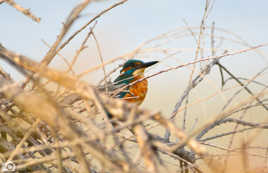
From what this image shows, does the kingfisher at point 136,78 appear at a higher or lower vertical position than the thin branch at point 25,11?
higher

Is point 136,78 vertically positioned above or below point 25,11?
above

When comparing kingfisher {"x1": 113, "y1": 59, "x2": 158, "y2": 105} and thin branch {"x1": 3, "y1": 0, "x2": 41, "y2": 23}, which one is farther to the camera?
kingfisher {"x1": 113, "y1": 59, "x2": 158, "y2": 105}

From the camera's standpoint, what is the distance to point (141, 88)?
13.1 ft

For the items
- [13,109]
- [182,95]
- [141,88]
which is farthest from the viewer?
[141,88]

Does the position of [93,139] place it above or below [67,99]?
below

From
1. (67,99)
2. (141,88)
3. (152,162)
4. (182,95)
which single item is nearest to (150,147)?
(152,162)

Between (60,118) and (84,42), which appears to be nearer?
(60,118)

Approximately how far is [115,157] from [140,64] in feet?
12.2

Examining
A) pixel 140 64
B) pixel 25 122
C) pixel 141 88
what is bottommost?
pixel 25 122

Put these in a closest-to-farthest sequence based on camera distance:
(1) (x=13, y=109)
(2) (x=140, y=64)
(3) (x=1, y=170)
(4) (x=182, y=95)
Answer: (3) (x=1, y=170)
(1) (x=13, y=109)
(4) (x=182, y=95)
(2) (x=140, y=64)

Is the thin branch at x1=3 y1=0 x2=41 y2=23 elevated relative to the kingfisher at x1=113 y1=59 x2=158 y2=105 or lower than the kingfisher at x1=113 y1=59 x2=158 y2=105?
lower

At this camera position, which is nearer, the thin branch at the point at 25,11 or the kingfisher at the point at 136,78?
the thin branch at the point at 25,11

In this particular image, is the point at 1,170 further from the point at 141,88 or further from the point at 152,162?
the point at 141,88

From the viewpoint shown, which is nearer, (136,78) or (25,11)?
(25,11)
